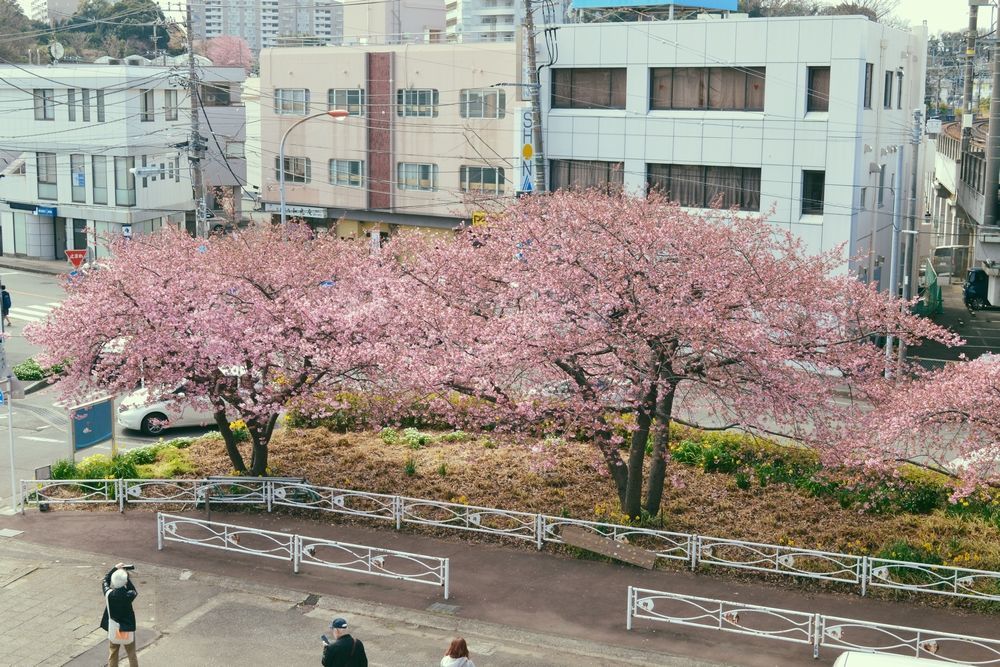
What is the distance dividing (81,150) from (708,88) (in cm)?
3121

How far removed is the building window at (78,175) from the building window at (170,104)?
14.7 feet

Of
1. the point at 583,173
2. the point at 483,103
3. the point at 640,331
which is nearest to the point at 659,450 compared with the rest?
the point at 640,331

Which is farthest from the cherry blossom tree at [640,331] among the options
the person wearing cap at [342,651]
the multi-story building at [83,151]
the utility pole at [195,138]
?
the multi-story building at [83,151]

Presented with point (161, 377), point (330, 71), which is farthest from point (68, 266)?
point (161, 377)

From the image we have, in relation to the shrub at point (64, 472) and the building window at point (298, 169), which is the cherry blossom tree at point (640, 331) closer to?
the shrub at point (64, 472)

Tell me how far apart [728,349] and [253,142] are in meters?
56.7

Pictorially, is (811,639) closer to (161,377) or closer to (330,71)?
(161,377)

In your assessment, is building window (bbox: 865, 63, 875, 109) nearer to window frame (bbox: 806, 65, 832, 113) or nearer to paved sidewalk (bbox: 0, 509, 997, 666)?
window frame (bbox: 806, 65, 832, 113)

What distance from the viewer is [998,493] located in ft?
66.9

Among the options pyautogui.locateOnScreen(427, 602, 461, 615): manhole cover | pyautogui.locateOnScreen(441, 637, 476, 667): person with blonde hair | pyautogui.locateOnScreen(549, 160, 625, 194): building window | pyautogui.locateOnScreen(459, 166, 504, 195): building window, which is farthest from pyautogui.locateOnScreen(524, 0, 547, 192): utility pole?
pyautogui.locateOnScreen(441, 637, 476, 667): person with blonde hair

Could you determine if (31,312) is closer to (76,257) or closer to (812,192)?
(76,257)

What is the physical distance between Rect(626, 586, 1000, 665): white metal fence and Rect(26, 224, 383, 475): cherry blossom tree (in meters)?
6.72

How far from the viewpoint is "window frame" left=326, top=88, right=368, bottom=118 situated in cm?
5194

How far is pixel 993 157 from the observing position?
42250mm
